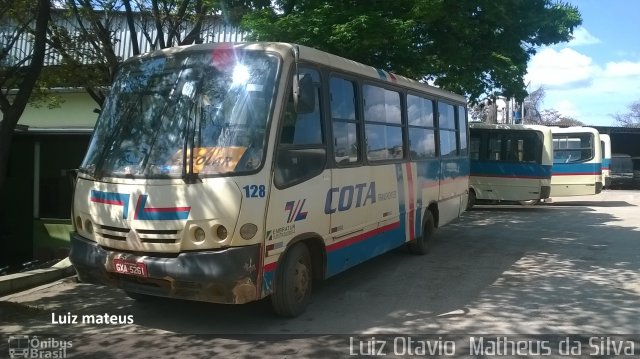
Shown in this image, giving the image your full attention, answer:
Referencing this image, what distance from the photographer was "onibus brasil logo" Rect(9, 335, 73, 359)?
4.88 meters

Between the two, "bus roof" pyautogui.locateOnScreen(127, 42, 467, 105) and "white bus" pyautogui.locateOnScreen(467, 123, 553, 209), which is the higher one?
"bus roof" pyautogui.locateOnScreen(127, 42, 467, 105)

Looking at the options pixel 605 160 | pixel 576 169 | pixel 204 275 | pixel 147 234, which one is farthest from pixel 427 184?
pixel 605 160

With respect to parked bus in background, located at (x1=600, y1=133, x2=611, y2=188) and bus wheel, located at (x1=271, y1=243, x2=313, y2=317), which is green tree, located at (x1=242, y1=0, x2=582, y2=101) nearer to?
bus wheel, located at (x1=271, y1=243, x2=313, y2=317)

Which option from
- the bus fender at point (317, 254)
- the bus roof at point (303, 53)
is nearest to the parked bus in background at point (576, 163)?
the bus roof at point (303, 53)

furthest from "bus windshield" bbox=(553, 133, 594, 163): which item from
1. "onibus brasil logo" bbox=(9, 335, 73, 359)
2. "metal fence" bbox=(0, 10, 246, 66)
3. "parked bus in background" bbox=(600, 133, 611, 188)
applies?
"onibus brasil logo" bbox=(9, 335, 73, 359)

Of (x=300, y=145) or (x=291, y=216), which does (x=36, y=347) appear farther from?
(x=300, y=145)

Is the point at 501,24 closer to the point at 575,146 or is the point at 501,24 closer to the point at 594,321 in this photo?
the point at 594,321

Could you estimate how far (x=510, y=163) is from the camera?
56.3 feet

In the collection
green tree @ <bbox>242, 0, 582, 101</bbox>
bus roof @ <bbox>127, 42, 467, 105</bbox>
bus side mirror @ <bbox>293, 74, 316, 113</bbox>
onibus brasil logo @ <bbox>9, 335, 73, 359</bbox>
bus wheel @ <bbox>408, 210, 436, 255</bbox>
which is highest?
green tree @ <bbox>242, 0, 582, 101</bbox>

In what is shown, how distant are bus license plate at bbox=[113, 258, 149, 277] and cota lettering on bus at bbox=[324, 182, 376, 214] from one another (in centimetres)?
198

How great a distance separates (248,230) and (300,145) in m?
1.15

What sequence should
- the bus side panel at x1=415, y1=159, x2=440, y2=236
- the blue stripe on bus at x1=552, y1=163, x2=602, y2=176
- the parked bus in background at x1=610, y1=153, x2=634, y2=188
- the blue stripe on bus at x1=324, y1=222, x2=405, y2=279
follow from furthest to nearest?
the parked bus in background at x1=610, y1=153, x2=634, y2=188 < the blue stripe on bus at x1=552, y1=163, x2=602, y2=176 < the bus side panel at x1=415, y1=159, x2=440, y2=236 < the blue stripe on bus at x1=324, y1=222, x2=405, y2=279

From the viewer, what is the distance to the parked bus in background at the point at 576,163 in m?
19.1

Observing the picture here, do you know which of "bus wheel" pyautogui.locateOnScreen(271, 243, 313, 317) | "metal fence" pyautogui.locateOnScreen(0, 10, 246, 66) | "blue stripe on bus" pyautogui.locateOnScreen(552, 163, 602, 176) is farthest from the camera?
"blue stripe on bus" pyautogui.locateOnScreen(552, 163, 602, 176)
